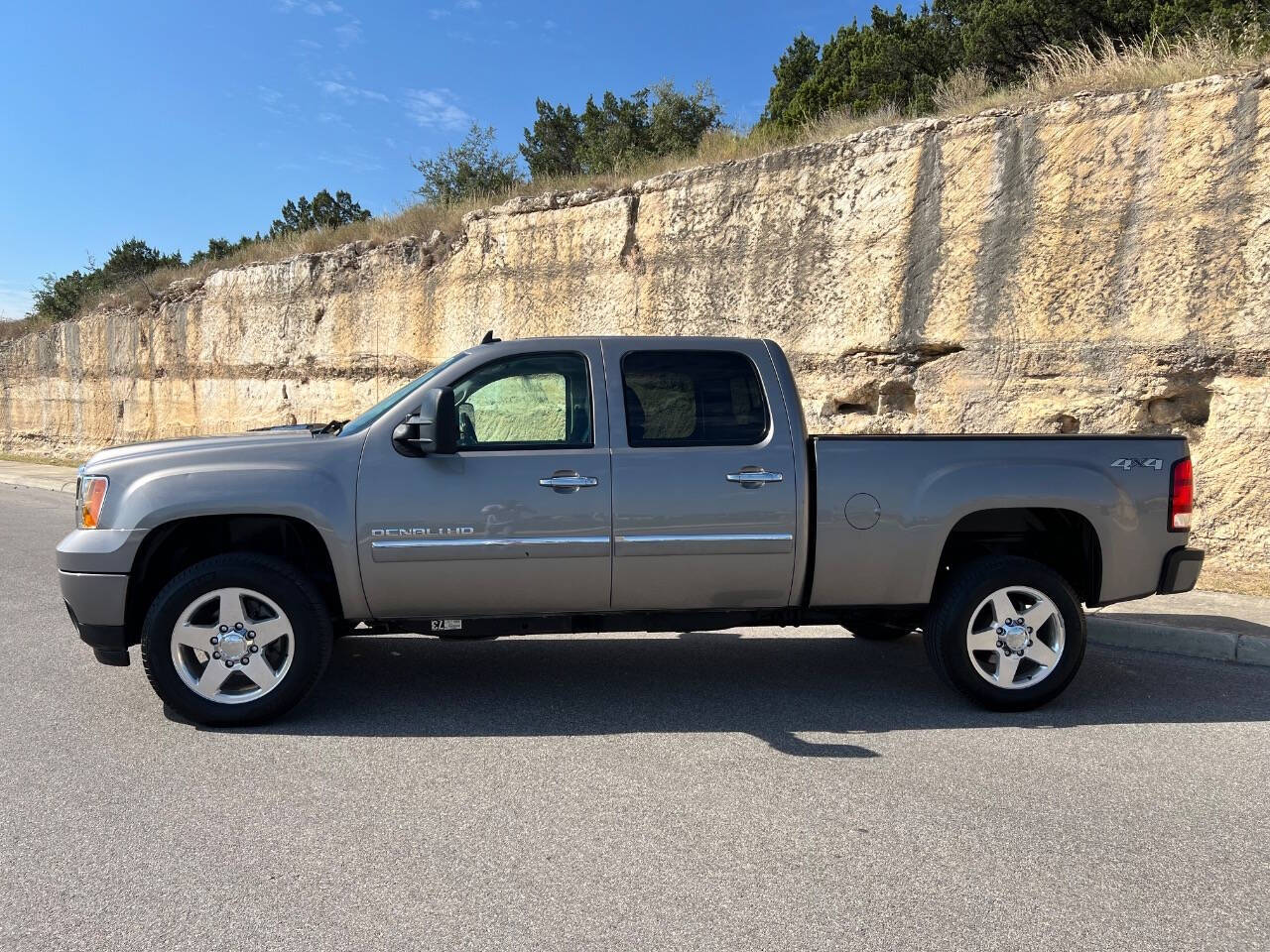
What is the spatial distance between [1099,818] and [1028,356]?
26.2ft

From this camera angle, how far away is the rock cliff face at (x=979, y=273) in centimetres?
972

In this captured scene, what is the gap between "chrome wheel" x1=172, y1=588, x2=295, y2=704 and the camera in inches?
192

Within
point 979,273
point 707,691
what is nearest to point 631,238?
point 979,273

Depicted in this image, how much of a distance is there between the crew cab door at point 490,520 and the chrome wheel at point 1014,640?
6.91ft

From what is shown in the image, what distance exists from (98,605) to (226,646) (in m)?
0.67

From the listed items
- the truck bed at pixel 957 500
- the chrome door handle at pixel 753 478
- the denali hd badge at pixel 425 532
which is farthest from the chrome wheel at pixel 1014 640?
the denali hd badge at pixel 425 532

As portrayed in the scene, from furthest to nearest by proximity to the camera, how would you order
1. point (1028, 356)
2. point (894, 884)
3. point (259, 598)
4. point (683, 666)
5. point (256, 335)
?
1. point (256, 335)
2. point (1028, 356)
3. point (683, 666)
4. point (259, 598)
5. point (894, 884)

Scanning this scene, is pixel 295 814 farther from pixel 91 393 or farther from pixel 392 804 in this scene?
pixel 91 393

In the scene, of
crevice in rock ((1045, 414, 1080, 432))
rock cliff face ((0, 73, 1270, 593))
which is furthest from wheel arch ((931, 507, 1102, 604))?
crevice in rock ((1045, 414, 1080, 432))

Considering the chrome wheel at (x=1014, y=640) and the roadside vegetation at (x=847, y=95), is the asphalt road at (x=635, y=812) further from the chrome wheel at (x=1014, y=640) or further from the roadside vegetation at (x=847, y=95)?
the roadside vegetation at (x=847, y=95)

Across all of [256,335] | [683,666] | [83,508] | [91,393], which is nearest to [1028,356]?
[683,666]

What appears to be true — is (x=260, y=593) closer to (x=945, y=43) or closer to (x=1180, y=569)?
(x=1180, y=569)

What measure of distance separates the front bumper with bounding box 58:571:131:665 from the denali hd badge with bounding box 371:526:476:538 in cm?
130

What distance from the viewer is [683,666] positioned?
6.27 metres
